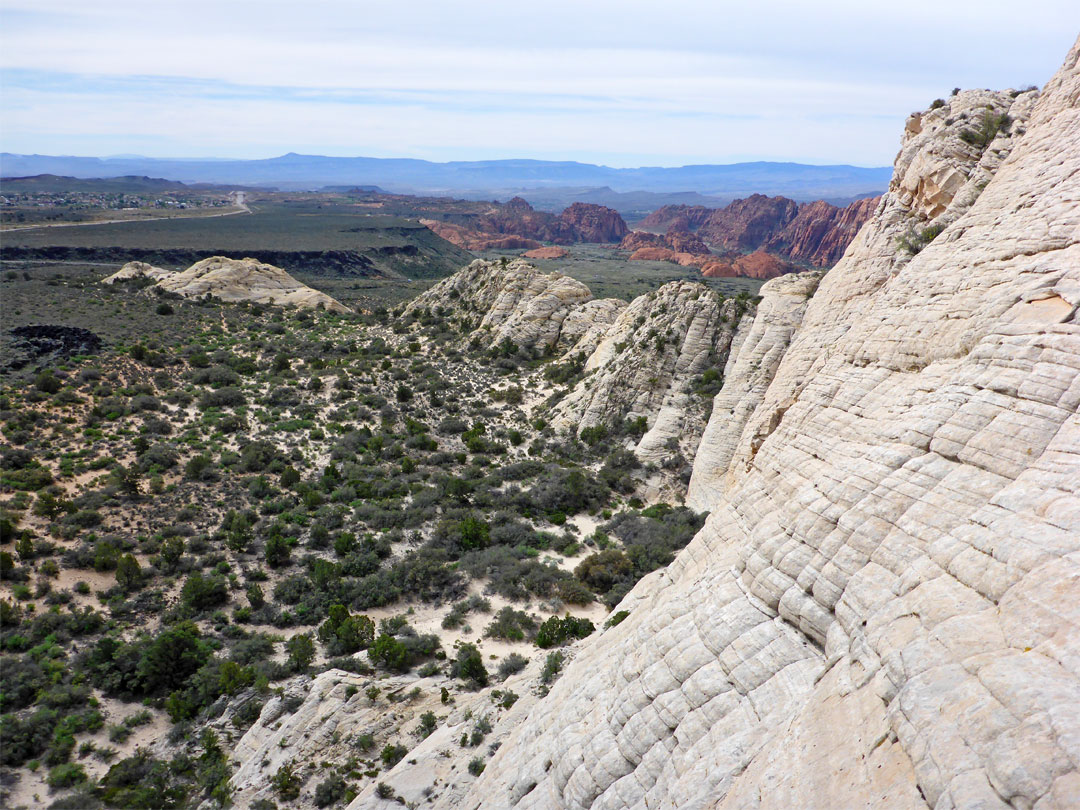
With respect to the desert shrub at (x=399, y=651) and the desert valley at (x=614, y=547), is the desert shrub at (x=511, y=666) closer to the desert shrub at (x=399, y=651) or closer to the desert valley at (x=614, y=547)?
the desert valley at (x=614, y=547)

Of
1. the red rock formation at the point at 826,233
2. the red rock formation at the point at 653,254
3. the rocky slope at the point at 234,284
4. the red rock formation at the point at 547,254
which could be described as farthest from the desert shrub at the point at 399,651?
the red rock formation at the point at 826,233

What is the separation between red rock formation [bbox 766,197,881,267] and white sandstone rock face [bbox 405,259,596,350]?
136 m

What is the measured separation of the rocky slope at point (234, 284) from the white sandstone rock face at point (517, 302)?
14.4 meters

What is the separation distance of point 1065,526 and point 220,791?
1804cm

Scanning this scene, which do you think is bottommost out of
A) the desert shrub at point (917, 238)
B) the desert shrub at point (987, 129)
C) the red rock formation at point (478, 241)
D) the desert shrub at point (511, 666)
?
the desert shrub at point (511, 666)

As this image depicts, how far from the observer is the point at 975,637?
22.6 feet

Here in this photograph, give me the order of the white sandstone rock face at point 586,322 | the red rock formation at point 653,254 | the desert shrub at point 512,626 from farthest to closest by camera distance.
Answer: the red rock formation at point 653,254 < the white sandstone rock face at point 586,322 < the desert shrub at point 512,626

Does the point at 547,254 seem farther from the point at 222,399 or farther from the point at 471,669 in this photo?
the point at 471,669

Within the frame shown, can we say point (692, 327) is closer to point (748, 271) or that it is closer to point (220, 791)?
point (220, 791)

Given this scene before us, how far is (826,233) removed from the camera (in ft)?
607

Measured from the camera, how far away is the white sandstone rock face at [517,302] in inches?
2095

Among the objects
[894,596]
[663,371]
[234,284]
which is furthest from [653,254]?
[894,596]

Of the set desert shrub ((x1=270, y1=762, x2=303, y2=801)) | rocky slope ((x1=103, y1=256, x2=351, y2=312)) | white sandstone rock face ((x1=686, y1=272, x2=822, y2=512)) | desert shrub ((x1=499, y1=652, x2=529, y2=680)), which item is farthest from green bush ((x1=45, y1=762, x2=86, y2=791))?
rocky slope ((x1=103, y1=256, x2=351, y2=312))

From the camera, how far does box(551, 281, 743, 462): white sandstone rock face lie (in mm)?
34281
